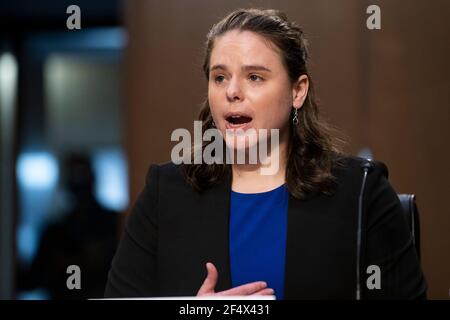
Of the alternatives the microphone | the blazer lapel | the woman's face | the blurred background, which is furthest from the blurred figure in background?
the microphone

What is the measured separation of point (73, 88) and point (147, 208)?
139 cm

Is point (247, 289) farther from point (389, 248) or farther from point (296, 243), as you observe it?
point (389, 248)

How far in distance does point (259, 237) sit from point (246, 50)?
1.26 feet

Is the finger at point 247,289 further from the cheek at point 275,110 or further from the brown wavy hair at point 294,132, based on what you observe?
the cheek at point 275,110

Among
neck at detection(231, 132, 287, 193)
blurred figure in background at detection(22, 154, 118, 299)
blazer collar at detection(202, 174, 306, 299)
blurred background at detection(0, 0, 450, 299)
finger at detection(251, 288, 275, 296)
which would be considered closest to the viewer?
finger at detection(251, 288, 275, 296)

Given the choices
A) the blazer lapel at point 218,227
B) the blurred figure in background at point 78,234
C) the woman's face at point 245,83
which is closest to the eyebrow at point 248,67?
the woman's face at point 245,83

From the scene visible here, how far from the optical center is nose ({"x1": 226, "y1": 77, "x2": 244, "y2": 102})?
50.6 inches

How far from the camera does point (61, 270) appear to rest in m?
2.27

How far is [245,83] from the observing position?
1.30 m

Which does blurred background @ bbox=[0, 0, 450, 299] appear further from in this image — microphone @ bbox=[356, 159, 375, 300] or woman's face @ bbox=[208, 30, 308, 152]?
microphone @ bbox=[356, 159, 375, 300]

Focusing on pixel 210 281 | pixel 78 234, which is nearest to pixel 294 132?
pixel 210 281

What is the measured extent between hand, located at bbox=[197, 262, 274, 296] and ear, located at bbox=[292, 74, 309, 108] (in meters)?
0.44
